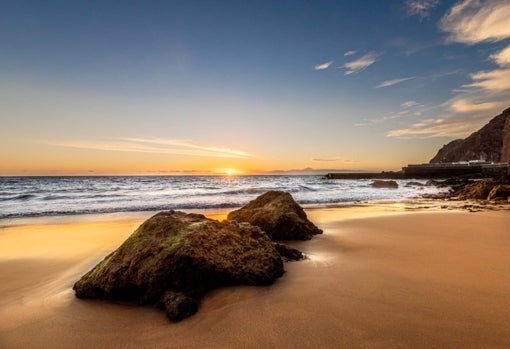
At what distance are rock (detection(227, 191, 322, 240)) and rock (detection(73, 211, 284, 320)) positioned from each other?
2642 millimetres

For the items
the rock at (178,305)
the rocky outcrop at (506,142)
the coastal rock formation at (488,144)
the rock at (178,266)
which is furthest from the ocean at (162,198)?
the coastal rock formation at (488,144)

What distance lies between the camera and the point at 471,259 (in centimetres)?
471

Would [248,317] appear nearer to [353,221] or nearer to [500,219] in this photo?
[353,221]

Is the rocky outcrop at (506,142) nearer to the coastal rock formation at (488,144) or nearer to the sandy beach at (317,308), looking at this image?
the coastal rock formation at (488,144)

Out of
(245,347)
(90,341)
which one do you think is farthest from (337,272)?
(90,341)

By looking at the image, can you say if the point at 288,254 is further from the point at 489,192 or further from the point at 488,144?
the point at 488,144

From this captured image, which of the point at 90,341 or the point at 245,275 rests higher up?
the point at 245,275

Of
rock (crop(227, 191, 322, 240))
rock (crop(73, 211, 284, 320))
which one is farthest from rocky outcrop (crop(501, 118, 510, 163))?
rock (crop(73, 211, 284, 320))

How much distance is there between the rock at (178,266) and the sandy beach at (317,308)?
0.14 meters

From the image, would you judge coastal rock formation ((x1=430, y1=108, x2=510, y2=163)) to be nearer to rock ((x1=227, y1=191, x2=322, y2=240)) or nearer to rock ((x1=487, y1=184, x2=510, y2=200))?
rock ((x1=487, y1=184, x2=510, y2=200))

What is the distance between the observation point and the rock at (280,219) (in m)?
6.83

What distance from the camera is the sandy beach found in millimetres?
2590

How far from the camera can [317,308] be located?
3.09m

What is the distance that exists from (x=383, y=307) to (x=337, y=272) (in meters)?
1.20
